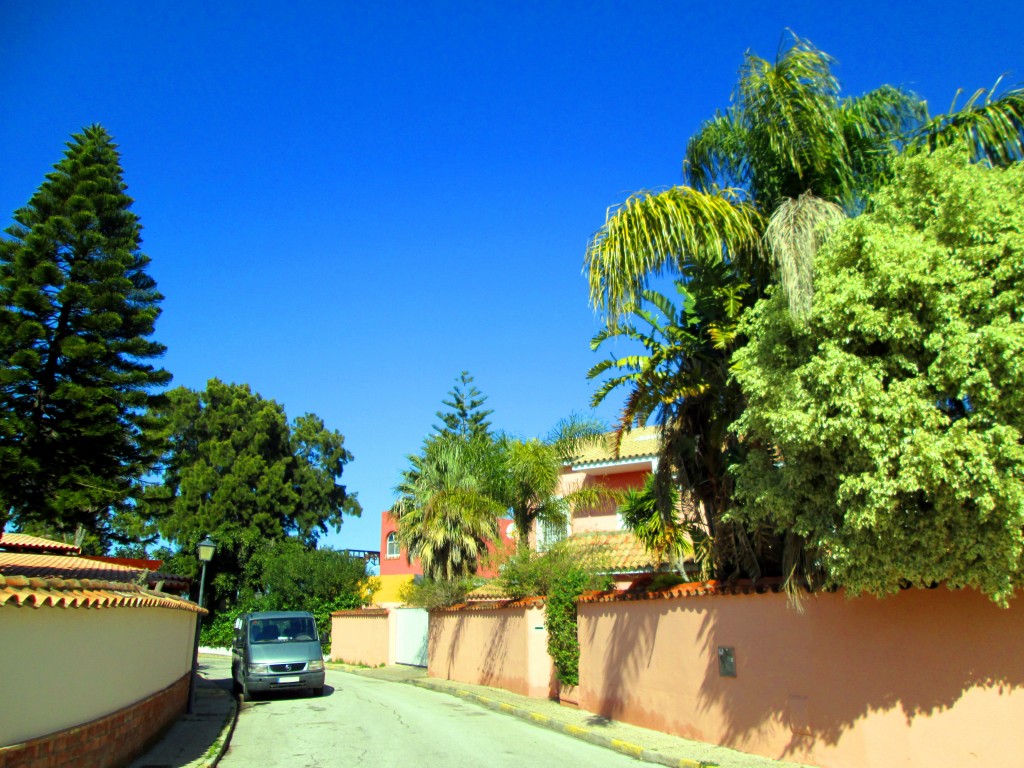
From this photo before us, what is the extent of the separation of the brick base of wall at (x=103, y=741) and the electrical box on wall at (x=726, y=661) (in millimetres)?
7842

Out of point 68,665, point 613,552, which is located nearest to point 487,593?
point 613,552

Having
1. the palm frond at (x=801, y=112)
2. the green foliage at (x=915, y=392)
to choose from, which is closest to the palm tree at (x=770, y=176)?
the palm frond at (x=801, y=112)

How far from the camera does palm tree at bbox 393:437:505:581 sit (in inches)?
821

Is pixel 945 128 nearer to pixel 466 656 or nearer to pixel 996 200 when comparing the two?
pixel 996 200

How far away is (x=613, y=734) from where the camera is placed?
12711 millimetres

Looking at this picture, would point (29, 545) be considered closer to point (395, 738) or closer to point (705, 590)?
point (395, 738)

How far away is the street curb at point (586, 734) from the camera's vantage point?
34.0 feet

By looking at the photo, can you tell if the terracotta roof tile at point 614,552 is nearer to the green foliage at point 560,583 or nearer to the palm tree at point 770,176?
the green foliage at point 560,583

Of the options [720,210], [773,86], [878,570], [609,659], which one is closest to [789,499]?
[878,570]

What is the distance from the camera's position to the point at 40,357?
67.1 feet

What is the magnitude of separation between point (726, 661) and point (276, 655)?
1297cm

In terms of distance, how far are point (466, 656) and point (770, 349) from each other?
16655 millimetres

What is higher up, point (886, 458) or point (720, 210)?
point (720, 210)

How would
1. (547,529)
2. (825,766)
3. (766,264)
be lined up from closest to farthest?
(825,766)
(766,264)
(547,529)
